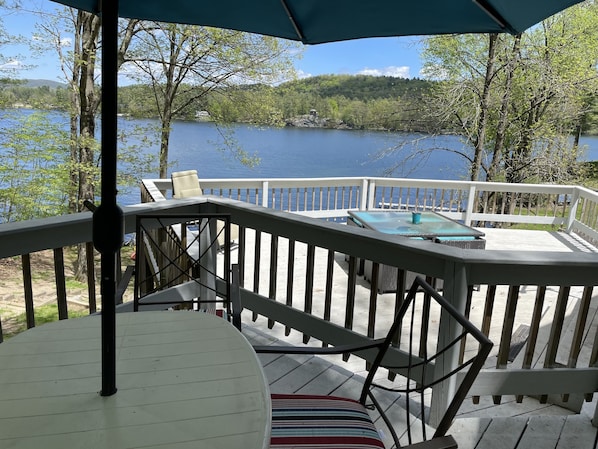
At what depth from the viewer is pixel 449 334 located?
82.1 inches

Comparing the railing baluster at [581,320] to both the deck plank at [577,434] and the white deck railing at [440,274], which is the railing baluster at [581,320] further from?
the deck plank at [577,434]

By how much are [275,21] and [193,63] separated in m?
11.9

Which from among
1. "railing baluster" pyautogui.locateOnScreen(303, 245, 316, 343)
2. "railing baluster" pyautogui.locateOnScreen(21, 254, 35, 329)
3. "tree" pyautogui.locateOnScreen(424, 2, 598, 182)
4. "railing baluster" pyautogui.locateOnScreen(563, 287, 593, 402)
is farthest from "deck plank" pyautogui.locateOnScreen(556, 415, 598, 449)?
"tree" pyautogui.locateOnScreen(424, 2, 598, 182)

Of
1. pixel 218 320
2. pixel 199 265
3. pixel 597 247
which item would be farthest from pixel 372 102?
pixel 218 320

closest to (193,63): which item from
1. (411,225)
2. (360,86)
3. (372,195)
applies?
(360,86)

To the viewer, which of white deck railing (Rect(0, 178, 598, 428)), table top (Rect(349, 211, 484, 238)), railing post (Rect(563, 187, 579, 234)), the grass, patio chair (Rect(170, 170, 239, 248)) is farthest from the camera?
the grass

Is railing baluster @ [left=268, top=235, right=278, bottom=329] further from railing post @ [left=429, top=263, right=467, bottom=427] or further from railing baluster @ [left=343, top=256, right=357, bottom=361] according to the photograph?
railing post @ [left=429, top=263, right=467, bottom=427]

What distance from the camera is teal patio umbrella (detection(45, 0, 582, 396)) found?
100 centimetres

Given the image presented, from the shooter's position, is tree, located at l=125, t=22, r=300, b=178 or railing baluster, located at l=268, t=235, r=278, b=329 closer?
railing baluster, located at l=268, t=235, r=278, b=329

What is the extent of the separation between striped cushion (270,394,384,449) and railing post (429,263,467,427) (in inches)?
27.7

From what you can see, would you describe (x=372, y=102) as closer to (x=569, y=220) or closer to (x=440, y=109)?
(x=440, y=109)

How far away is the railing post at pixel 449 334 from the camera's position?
203 cm

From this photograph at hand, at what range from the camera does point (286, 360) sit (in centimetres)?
295

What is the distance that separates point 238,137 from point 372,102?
14.6 feet
